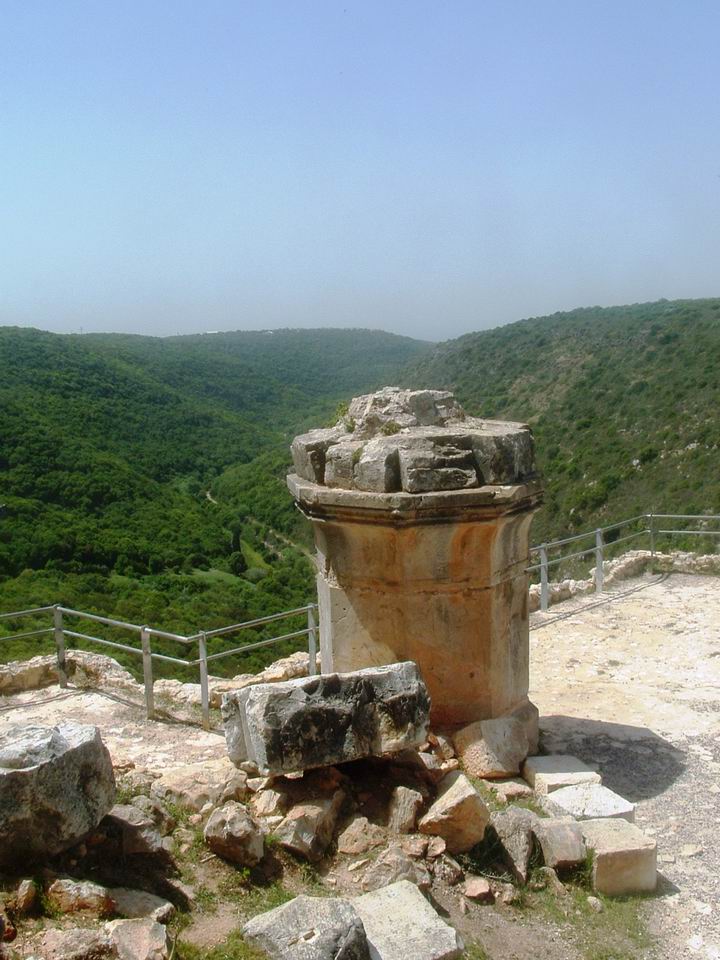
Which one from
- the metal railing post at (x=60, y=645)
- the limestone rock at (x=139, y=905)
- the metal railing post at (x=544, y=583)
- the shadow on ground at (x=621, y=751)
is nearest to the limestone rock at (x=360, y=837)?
the limestone rock at (x=139, y=905)

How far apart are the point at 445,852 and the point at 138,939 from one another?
1.56m

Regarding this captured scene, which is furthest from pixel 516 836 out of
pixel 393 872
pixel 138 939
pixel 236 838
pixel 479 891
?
pixel 138 939

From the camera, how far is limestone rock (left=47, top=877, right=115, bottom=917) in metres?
3.10

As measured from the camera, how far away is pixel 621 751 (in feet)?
18.3

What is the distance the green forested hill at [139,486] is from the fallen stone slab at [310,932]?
3.83 metres

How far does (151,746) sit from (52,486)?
20.9 meters

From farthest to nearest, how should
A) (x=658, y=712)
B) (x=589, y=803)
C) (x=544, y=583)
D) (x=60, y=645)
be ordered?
(x=544, y=583) < (x=60, y=645) < (x=658, y=712) < (x=589, y=803)

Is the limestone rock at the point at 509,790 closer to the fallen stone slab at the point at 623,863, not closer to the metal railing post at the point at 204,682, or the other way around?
the fallen stone slab at the point at 623,863

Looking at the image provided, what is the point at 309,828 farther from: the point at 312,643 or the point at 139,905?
the point at 312,643

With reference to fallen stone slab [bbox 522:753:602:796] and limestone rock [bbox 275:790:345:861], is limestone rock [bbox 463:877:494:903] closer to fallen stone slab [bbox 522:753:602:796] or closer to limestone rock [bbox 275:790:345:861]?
limestone rock [bbox 275:790:345:861]

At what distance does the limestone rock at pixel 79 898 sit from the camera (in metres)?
3.10

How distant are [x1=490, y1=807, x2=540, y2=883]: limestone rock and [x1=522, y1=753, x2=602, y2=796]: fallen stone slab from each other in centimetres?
63

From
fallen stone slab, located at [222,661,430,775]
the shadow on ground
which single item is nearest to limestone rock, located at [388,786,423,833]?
fallen stone slab, located at [222,661,430,775]

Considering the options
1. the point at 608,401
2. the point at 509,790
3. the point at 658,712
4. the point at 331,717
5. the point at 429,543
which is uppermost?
the point at 429,543
